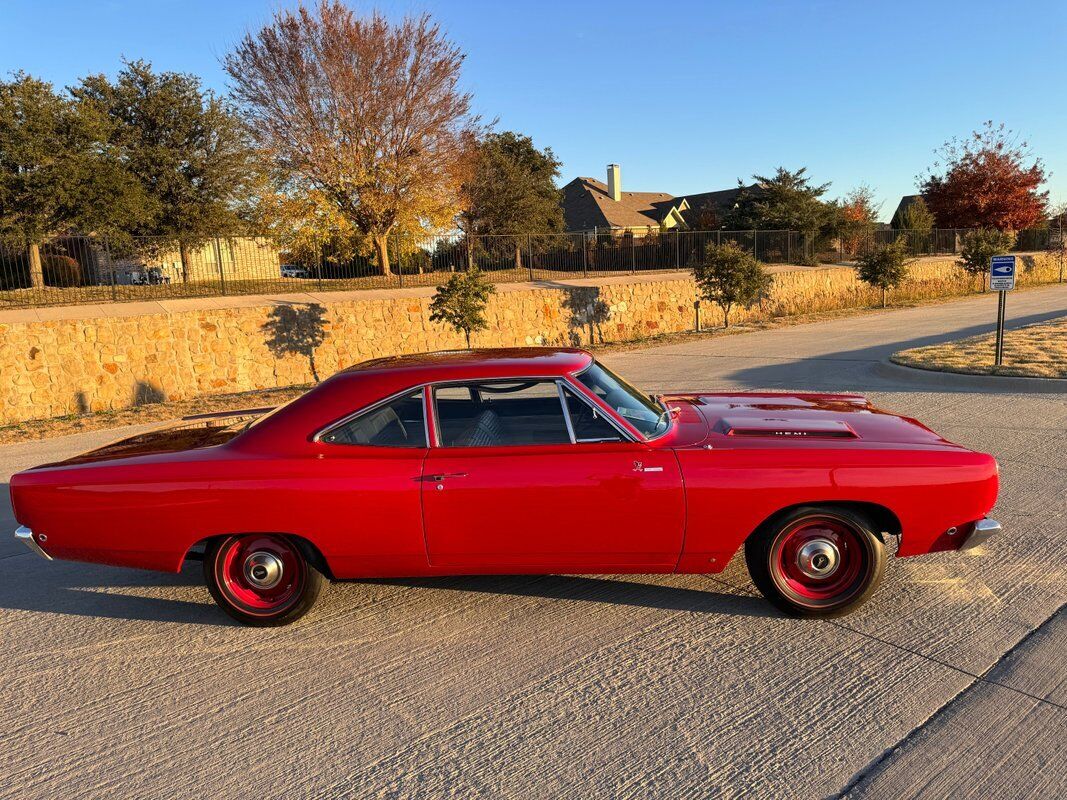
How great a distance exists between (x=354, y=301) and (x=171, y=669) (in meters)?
12.4

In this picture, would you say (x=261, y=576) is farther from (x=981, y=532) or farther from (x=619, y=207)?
(x=619, y=207)

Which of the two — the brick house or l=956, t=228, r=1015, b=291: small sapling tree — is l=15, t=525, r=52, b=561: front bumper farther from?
the brick house

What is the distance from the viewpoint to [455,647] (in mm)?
3586

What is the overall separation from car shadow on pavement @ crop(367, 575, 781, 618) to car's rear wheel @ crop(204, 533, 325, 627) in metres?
0.70

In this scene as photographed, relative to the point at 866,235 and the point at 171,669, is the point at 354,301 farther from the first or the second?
the point at 866,235

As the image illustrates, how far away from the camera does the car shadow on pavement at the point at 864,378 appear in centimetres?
949

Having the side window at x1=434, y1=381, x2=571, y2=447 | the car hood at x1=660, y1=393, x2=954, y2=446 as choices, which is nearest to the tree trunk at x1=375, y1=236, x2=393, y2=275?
the car hood at x1=660, y1=393, x2=954, y2=446

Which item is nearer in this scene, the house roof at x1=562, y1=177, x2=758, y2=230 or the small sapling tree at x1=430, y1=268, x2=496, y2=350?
the small sapling tree at x1=430, y1=268, x2=496, y2=350

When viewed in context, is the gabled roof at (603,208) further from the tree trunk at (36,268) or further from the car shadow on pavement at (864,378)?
the car shadow on pavement at (864,378)

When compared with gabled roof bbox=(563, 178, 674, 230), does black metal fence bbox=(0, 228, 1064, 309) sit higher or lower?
lower

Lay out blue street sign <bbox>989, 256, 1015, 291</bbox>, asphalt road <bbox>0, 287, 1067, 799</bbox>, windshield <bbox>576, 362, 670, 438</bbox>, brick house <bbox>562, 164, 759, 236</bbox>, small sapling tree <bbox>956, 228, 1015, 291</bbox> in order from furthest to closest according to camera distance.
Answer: brick house <bbox>562, 164, 759, 236</bbox> < small sapling tree <bbox>956, 228, 1015, 291</bbox> < blue street sign <bbox>989, 256, 1015, 291</bbox> < windshield <bbox>576, 362, 670, 438</bbox> < asphalt road <bbox>0, 287, 1067, 799</bbox>

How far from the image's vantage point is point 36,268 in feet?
57.0

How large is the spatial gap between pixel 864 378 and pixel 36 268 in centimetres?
1837

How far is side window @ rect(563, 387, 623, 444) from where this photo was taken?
3709 millimetres
